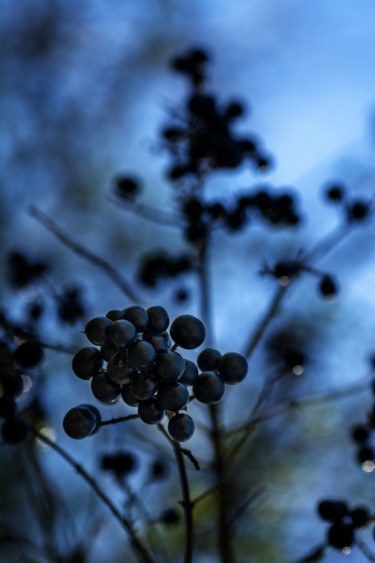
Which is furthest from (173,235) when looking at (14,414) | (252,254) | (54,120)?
(14,414)

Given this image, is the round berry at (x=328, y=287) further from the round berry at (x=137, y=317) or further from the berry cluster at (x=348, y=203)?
the round berry at (x=137, y=317)

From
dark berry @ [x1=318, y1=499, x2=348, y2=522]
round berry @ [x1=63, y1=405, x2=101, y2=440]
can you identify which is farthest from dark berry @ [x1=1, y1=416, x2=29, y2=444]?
dark berry @ [x1=318, y1=499, x2=348, y2=522]

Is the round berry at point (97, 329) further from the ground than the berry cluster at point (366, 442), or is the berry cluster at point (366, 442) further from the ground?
the round berry at point (97, 329)

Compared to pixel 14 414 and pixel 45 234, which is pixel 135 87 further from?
pixel 14 414

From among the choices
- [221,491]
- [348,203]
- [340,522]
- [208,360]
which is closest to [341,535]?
[340,522]

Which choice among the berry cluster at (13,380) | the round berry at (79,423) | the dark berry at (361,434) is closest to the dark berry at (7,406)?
the berry cluster at (13,380)

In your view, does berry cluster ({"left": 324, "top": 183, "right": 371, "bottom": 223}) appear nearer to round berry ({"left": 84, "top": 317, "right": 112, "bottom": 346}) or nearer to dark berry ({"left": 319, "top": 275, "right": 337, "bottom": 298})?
dark berry ({"left": 319, "top": 275, "right": 337, "bottom": 298})

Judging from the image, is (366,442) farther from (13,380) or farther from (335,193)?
(13,380)
